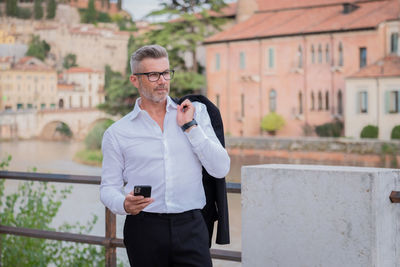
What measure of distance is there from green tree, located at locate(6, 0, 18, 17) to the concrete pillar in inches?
1450

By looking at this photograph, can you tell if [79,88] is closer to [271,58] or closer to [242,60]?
[242,60]

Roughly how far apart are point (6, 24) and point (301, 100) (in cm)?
2006

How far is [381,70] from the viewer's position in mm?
21234

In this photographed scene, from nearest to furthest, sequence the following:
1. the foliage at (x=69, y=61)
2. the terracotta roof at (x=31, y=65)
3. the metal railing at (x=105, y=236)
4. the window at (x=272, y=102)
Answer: the metal railing at (x=105, y=236), the window at (x=272, y=102), the terracotta roof at (x=31, y=65), the foliage at (x=69, y=61)

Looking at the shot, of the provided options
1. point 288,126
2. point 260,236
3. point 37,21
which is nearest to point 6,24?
point 37,21

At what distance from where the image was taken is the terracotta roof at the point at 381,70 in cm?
2117

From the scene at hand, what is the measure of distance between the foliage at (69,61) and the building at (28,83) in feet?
6.51

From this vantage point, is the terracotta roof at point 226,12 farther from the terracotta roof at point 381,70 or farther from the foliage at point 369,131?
the foliage at point 369,131

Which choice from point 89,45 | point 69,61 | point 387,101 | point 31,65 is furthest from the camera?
point 89,45

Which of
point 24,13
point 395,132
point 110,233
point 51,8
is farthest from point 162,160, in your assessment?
point 51,8

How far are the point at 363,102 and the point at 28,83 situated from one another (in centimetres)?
Result: 1687

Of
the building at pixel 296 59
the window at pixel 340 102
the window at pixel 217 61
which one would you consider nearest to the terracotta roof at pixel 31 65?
the window at pixel 217 61

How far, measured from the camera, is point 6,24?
1428 inches

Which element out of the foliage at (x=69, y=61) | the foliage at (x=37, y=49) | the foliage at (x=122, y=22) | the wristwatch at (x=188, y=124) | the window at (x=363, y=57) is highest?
the foliage at (x=122, y=22)
